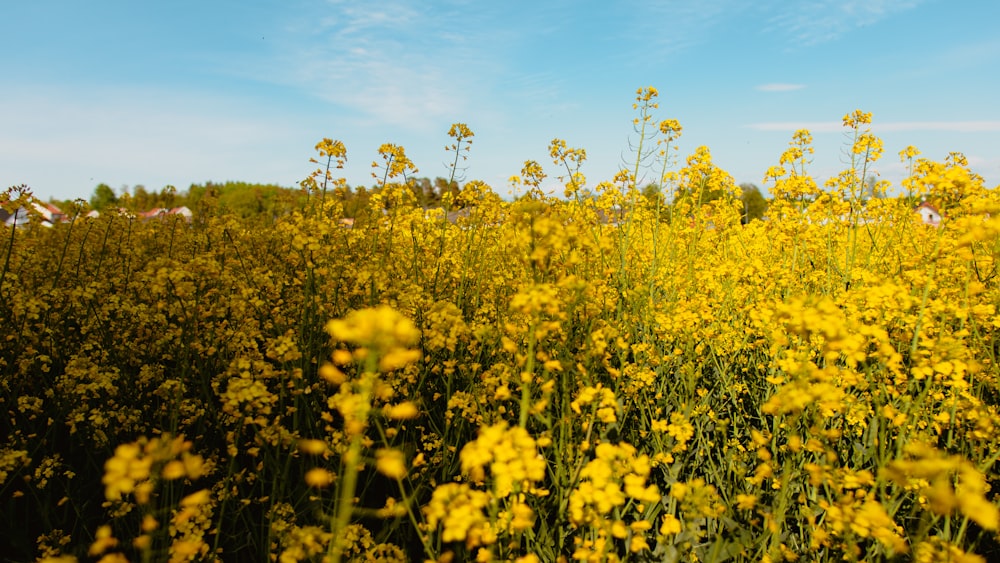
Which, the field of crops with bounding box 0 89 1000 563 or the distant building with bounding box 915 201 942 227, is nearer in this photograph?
the field of crops with bounding box 0 89 1000 563

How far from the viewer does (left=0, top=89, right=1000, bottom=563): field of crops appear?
4.90 ft

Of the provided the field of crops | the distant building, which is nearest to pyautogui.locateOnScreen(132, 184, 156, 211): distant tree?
the field of crops

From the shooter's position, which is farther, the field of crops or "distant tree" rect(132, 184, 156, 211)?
"distant tree" rect(132, 184, 156, 211)

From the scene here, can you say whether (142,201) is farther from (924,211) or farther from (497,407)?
(924,211)

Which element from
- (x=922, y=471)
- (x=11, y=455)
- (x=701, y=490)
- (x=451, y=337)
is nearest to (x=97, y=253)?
(x=11, y=455)

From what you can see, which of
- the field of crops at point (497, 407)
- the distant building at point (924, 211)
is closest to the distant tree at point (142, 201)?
the field of crops at point (497, 407)

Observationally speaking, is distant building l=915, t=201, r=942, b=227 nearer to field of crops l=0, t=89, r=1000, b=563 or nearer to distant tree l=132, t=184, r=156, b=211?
field of crops l=0, t=89, r=1000, b=563

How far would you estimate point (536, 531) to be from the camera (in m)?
2.32

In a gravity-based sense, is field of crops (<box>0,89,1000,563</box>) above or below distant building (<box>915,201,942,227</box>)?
below

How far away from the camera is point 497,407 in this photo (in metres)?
2.54

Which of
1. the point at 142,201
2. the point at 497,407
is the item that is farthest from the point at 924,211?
the point at 142,201

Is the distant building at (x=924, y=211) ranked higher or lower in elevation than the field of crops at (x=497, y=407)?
higher

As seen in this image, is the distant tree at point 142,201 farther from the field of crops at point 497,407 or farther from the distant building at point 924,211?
the distant building at point 924,211

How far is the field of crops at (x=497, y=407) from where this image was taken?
4.90ft
